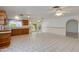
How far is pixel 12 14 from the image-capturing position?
0.69 metres

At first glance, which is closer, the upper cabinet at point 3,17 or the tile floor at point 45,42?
the upper cabinet at point 3,17

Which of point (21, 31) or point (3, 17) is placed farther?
point (21, 31)

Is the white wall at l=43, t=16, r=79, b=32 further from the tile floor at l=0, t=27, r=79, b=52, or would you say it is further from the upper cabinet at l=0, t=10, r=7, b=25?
the upper cabinet at l=0, t=10, r=7, b=25

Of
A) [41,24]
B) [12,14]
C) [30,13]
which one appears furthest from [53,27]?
[12,14]

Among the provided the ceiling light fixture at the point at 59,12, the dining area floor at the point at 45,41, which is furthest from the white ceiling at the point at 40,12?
the dining area floor at the point at 45,41

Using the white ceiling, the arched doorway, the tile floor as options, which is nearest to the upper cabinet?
the white ceiling

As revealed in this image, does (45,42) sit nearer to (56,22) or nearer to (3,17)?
(56,22)

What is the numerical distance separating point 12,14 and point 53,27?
0.31 metres

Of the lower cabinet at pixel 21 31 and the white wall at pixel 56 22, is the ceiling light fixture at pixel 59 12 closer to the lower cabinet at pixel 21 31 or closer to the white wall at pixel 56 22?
the white wall at pixel 56 22

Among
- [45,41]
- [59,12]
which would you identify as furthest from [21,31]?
[59,12]

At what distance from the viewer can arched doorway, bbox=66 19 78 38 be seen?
0.70m

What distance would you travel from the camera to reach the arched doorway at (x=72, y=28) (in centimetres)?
70

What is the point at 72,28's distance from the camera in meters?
0.71
